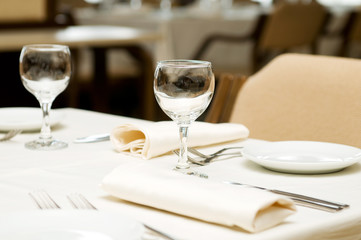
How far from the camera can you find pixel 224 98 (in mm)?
2033

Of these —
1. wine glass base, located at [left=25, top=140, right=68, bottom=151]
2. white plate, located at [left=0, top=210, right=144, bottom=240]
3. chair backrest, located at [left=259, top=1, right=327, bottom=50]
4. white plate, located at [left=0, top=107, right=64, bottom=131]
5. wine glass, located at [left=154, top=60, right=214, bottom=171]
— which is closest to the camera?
white plate, located at [left=0, top=210, right=144, bottom=240]

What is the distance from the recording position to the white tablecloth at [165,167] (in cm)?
83

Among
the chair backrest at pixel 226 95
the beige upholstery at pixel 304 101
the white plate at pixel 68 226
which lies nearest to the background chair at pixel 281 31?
the chair backrest at pixel 226 95

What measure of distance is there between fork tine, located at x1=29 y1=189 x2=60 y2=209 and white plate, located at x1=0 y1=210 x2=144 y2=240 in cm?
10

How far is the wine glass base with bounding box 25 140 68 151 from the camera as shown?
4.37 ft

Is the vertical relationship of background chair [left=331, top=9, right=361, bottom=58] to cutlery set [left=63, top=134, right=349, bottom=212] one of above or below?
below

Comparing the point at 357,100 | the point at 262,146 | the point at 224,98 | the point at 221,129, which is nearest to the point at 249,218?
the point at 262,146

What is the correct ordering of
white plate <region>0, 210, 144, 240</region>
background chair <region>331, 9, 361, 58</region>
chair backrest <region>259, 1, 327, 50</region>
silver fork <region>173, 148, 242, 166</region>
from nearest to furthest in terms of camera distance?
white plate <region>0, 210, 144, 240</region> < silver fork <region>173, 148, 242, 166</region> < chair backrest <region>259, 1, 327, 50</region> < background chair <region>331, 9, 361, 58</region>

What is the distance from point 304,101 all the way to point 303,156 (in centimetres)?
57

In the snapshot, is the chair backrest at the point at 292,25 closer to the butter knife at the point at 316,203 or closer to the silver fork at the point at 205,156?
the silver fork at the point at 205,156

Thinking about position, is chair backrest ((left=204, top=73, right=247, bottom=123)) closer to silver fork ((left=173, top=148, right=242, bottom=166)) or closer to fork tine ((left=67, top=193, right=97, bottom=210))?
silver fork ((left=173, top=148, right=242, bottom=166))

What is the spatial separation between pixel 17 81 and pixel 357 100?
3021mm

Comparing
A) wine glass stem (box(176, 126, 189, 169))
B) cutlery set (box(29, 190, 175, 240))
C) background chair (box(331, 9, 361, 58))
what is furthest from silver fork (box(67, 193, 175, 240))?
background chair (box(331, 9, 361, 58))

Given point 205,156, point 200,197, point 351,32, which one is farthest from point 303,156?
point 351,32
